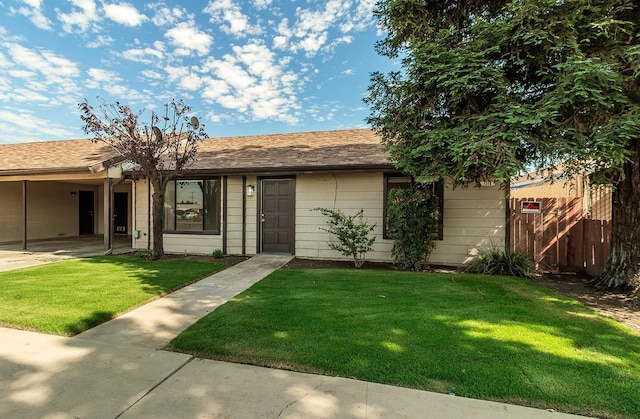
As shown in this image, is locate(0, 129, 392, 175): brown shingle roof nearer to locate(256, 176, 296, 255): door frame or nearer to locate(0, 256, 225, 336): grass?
locate(256, 176, 296, 255): door frame

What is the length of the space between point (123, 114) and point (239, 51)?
19.2ft

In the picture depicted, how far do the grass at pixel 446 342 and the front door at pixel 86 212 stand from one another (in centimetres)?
1442

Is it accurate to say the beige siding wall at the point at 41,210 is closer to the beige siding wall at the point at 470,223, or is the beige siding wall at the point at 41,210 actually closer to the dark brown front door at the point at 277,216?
the dark brown front door at the point at 277,216

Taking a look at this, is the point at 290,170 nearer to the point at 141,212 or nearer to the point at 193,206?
the point at 193,206

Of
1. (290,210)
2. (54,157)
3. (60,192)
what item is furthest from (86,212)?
(290,210)

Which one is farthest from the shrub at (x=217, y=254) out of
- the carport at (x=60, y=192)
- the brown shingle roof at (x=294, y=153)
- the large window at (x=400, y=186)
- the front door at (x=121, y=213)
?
the front door at (x=121, y=213)

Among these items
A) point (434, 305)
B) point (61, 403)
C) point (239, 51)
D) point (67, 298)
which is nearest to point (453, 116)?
point (434, 305)

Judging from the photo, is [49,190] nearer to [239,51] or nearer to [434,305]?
[239,51]

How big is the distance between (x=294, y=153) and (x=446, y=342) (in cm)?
740

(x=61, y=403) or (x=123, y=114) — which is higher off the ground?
(x=123, y=114)

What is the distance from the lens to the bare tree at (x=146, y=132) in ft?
23.7

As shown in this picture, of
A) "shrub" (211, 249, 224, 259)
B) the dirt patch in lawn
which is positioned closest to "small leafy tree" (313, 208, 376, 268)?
the dirt patch in lawn

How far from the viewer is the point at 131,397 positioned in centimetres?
236

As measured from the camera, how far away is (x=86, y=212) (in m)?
15.4
